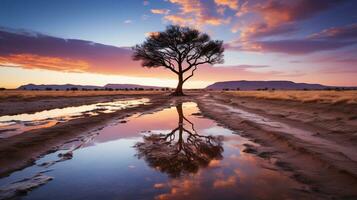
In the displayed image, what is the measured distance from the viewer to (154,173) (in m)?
4.98

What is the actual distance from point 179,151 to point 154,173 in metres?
1.92

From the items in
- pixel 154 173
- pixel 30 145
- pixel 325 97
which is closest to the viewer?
pixel 154 173

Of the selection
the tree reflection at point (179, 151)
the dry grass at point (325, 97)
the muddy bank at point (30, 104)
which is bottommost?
the tree reflection at point (179, 151)

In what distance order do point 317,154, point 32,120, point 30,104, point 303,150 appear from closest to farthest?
1. point 317,154
2. point 303,150
3. point 32,120
4. point 30,104

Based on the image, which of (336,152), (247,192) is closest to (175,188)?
(247,192)

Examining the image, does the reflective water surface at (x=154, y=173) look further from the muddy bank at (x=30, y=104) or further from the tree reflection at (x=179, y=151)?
the muddy bank at (x=30, y=104)

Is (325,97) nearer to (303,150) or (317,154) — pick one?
(303,150)

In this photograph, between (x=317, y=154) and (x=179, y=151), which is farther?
(x=179, y=151)

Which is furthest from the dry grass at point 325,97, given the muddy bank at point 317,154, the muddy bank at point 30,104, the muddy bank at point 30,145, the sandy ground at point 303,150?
the muddy bank at point 30,104

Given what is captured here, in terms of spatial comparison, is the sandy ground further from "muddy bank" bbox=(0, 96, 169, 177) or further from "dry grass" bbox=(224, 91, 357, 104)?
"dry grass" bbox=(224, 91, 357, 104)

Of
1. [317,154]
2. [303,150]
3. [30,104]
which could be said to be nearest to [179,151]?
[303,150]

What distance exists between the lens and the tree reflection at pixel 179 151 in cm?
543

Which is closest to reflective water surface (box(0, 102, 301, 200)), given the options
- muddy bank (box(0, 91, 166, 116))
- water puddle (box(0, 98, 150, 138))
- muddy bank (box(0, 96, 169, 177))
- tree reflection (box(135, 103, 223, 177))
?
tree reflection (box(135, 103, 223, 177))

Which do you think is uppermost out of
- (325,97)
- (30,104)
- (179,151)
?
(325,97)
